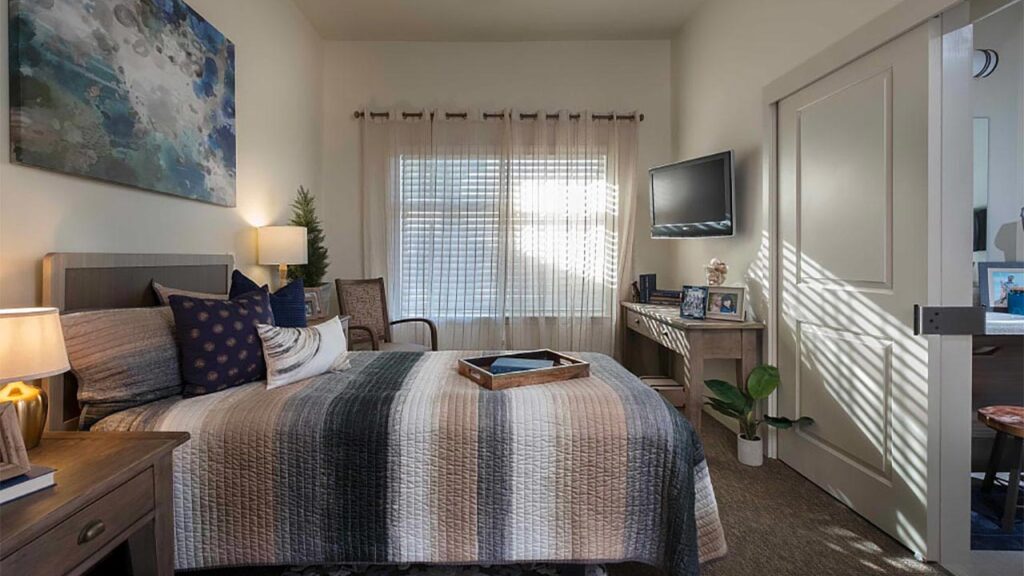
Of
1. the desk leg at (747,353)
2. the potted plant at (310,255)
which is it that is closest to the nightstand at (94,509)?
the potted plant at (310,255)

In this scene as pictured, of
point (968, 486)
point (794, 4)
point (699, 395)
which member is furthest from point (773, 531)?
point (794, 4)

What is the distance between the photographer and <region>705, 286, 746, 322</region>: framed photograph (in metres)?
3.00

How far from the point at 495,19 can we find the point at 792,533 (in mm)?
3934

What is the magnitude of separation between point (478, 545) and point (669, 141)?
3844 mm

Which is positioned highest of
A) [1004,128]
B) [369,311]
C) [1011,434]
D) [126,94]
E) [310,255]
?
[1004,128]

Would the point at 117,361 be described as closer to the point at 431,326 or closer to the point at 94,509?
the point at 94,509

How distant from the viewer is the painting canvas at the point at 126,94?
1.59m

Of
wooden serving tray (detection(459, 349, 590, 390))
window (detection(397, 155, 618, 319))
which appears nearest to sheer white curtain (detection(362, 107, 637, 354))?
window (detection(397, 155, 618, 319))

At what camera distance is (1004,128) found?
109 inches

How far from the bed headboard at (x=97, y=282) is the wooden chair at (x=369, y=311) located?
1.26 m

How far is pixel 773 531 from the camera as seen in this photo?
82.4 inches

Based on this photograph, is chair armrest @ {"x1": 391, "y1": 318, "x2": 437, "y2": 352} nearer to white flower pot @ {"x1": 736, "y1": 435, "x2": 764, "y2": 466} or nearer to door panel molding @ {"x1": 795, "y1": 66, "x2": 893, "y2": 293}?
white flower pot @ {"x1": 736, "y1": 435, "x2": 764, "y2": 466}

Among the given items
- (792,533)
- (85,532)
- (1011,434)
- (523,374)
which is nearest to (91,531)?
(85,532)

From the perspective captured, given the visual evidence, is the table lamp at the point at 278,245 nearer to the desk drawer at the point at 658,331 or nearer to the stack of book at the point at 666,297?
the desk drawer at the point at 658,331
